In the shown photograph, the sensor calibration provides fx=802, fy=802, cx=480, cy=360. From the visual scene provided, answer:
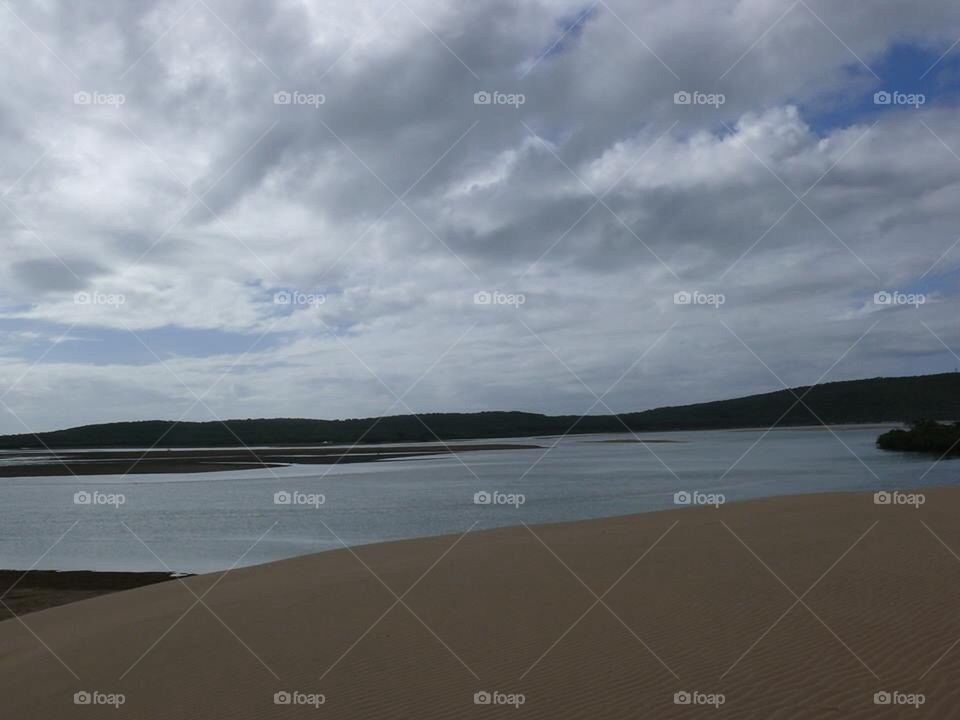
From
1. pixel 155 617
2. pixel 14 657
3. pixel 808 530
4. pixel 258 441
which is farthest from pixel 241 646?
pixel 258 441

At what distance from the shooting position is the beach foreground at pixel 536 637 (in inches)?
282

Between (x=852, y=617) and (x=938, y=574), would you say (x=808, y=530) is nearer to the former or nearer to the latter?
(x=938, y=574)

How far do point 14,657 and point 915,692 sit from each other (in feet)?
34.6

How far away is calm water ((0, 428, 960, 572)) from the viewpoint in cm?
2153

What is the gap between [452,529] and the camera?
23734 millimetres

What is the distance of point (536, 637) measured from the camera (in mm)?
9062
